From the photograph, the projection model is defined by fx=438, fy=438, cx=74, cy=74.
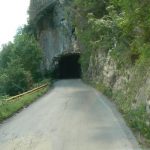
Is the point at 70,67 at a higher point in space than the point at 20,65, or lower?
lower

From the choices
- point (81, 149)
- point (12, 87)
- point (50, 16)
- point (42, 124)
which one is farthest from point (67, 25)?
point (81, 149)

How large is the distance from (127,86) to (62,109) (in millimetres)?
3581

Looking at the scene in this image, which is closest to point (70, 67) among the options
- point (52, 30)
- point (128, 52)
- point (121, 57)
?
point (52, 30)

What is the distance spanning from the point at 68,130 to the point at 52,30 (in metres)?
44.2

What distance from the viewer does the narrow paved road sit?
484 inches

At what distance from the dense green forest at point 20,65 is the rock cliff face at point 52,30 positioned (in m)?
2.15

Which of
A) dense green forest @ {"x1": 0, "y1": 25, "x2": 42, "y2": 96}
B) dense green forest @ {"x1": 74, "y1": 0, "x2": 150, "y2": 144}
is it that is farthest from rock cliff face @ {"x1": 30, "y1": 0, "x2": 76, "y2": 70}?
dense green forest @ {"x1": 74, "y1": 0, "x2": 150, "y2": 144}

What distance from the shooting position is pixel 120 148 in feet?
38.1

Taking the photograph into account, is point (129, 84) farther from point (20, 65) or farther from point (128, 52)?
point (20, 65)

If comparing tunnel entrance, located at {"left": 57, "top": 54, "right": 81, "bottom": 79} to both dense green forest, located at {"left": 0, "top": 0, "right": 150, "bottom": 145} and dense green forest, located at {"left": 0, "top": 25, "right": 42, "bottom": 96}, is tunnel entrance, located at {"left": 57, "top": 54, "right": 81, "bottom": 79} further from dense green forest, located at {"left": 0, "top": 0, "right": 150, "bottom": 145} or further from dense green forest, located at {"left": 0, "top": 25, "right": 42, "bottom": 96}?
dense green forest, located at {"left": 0, "top": 0, "right": 150, "bottom": 145}

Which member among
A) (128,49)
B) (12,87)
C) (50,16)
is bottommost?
(12,87)

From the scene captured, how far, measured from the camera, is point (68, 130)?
48.4 feet

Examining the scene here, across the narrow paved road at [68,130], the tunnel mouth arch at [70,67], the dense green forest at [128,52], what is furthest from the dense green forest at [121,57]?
the tunnel mouth arch at [70,67]

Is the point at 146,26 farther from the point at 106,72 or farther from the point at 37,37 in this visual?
the point at 37,37
